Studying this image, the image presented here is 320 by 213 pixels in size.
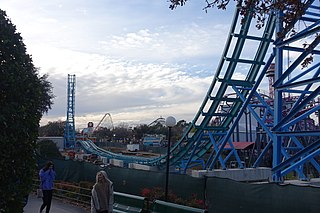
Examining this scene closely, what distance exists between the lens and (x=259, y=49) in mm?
22328

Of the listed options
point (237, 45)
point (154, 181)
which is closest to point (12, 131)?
point (154, 181)

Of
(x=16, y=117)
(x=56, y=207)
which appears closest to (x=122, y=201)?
(x=56, y=207)

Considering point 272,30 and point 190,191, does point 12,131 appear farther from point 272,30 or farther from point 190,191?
point 272,30

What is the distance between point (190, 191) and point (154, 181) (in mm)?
1639

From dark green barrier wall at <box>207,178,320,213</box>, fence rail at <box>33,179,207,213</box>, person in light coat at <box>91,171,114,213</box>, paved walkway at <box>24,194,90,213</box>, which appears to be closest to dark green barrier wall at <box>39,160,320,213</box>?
dark green barrier wall at <box>207,178,320,213</box>

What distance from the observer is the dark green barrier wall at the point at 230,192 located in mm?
8156

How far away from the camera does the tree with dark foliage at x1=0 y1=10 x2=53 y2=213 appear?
18.3 ft

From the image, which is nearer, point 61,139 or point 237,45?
point 237,45

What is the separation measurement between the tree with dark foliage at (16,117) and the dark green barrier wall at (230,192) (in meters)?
5.20

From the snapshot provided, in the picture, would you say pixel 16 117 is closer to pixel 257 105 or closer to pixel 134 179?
pixel 134 179

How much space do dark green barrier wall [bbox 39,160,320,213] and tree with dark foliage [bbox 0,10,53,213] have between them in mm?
5204

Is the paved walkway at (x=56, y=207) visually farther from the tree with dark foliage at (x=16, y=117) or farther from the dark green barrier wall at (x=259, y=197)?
the tree with dark foliage at (x=16, y=117)

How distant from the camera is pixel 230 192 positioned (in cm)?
980

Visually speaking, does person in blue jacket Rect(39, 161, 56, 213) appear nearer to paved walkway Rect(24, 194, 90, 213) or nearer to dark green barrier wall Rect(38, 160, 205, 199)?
paved walkway Rect(24, 194, 90, 213)
